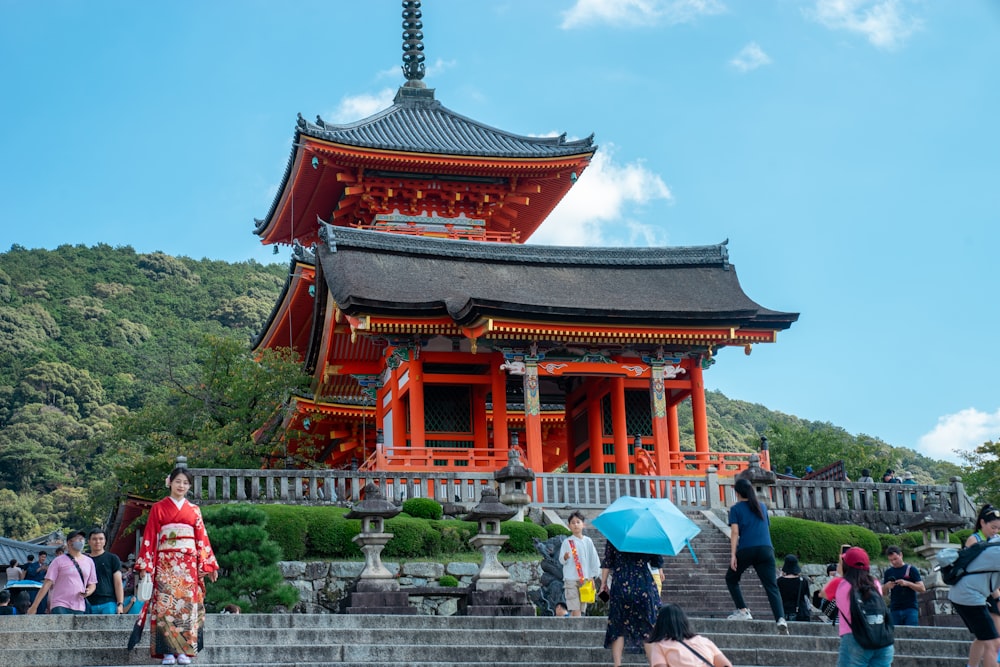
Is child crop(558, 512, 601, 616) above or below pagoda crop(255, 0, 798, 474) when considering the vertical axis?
below

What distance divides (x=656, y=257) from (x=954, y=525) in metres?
11.4

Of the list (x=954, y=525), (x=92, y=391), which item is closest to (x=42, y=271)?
(x=92, y=391)

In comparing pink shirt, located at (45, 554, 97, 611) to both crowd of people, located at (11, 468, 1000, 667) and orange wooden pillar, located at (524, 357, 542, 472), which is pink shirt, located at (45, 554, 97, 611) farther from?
orange wooden pillar, located at (524, 357, 542, 472)

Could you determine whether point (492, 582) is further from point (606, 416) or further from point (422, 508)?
point (606, 416)

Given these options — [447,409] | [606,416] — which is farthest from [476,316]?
[606,416]

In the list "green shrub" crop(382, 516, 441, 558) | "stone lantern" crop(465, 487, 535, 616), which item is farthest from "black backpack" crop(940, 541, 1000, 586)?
"green shrub" crop(382, 516, 441, 558)

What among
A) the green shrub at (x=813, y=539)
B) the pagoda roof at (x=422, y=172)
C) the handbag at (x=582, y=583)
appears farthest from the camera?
the pagoda roof at (x=422, y=172)

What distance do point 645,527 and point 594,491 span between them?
1100 cm

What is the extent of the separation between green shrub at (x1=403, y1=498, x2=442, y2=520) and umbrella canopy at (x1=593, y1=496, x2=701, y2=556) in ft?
27.7

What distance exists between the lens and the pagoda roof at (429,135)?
102ft

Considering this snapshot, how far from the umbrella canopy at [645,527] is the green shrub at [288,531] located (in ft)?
24.3

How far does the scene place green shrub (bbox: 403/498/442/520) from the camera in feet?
63.8

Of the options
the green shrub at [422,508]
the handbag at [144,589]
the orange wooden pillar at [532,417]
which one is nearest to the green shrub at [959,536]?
the orange wooden pillar at [532,417]

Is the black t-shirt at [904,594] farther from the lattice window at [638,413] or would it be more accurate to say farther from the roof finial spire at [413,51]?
the roof finial spire at [413,51]
